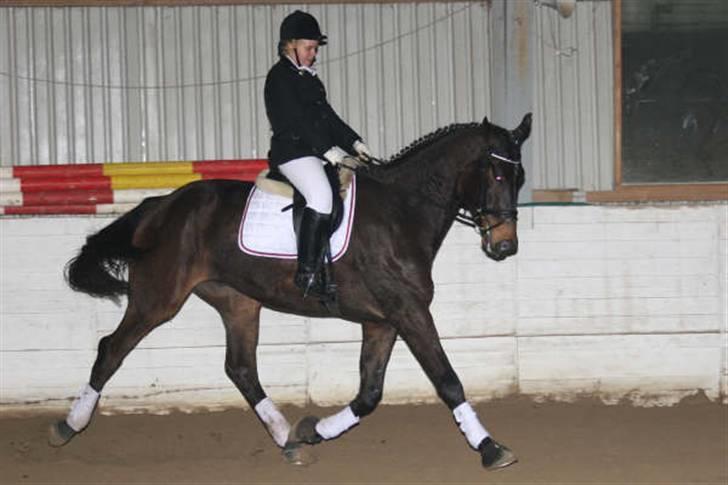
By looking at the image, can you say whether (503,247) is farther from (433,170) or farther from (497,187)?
(433,170)

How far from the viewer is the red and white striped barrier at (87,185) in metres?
7.62

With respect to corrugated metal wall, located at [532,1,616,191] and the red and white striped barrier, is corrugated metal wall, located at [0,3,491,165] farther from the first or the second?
the red and white striped barrier

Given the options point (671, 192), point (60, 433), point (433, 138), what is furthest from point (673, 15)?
point (60, 433)

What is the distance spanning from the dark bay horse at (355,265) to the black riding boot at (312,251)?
0.38 ft

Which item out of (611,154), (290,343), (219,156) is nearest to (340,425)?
(290,343)

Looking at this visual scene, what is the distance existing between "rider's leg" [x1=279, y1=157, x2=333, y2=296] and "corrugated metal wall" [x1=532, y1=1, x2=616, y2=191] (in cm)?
399

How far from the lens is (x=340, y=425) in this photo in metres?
5.90

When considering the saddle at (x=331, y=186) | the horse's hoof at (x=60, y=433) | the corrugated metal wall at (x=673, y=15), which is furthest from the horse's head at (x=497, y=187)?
the corrugated metal wall at (x=673, y=15)

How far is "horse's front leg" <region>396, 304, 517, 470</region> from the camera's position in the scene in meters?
5.40

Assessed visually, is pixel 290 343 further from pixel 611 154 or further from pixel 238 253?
pixel 611 154

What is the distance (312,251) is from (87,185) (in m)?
2.59

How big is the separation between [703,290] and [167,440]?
3.68 meters

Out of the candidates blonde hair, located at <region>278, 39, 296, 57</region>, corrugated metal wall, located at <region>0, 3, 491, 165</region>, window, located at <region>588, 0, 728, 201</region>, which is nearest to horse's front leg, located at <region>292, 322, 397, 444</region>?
blonde hair, located at <region>278, 39, 296, 57</region>

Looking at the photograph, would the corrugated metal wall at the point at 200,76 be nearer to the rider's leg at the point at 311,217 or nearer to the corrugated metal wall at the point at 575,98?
the corrugated metal wall at the point at 575,98
